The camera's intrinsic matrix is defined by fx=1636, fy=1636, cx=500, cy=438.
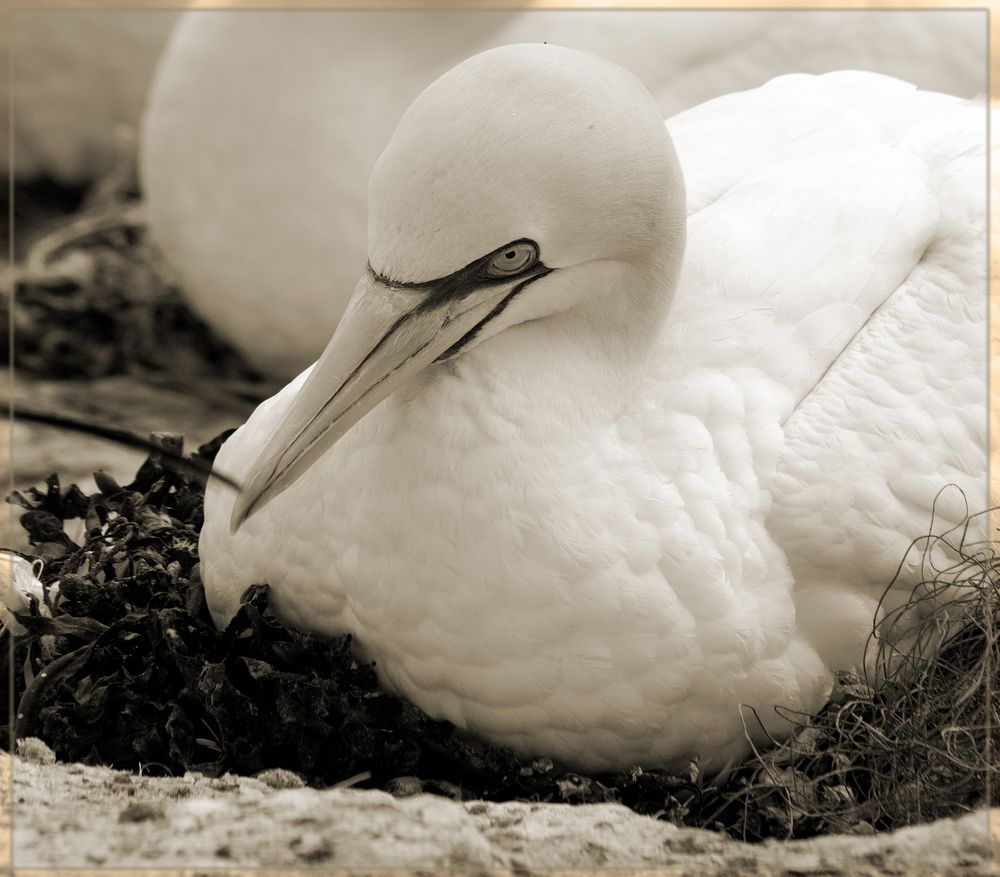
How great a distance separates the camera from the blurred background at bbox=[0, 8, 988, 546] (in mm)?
4145

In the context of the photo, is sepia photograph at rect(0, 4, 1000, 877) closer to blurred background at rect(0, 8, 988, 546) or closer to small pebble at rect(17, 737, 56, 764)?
small pebble at rect(17, 737, 56, 764)

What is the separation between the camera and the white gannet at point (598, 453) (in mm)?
2318

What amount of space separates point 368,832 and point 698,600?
24.2 inches

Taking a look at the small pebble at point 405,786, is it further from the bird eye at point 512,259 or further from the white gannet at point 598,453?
the bird eye at point 512,259

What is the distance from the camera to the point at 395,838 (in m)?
2.21

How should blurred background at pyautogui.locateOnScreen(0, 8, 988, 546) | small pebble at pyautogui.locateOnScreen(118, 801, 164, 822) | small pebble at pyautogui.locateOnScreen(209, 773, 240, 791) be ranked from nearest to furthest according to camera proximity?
small pebble at pyautogui.locateOnScreen(118, 801, 164, 822)
small pebble at pyautogui.locateOnScreen(209, 773, 240, 791)
blurred background at pyautogui.locateOnScreen(0, 8, 988, 546)

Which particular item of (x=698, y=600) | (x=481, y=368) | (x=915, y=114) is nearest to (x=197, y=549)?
(x=481, y=368)

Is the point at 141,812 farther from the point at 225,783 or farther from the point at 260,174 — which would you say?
the point at 260,174

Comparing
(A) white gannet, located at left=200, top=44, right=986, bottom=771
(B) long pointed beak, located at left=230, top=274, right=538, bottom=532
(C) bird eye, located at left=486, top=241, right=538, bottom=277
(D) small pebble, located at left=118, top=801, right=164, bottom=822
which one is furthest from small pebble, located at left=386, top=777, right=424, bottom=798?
(C) bird eye, located at left=486, top=241, right=538, bottom=277

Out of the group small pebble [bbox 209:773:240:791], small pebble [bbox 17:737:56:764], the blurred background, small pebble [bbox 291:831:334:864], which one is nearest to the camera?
small pebble [bbox 291:831:334:864]

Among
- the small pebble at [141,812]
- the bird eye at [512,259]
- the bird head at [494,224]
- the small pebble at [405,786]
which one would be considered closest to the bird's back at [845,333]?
the bird head at [494,224]

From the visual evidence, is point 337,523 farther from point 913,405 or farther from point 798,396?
point 913,405

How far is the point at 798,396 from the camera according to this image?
8.61 feet

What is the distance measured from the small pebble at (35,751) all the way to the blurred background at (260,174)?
3.03ft
